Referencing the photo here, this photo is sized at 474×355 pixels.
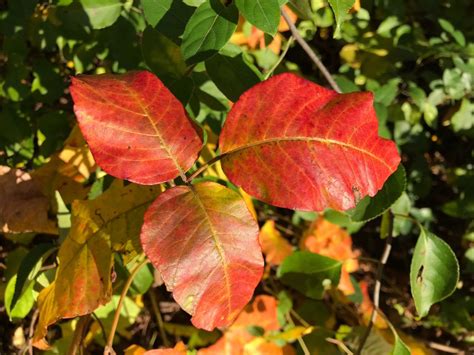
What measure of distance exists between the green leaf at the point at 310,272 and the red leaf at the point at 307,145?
0.77m

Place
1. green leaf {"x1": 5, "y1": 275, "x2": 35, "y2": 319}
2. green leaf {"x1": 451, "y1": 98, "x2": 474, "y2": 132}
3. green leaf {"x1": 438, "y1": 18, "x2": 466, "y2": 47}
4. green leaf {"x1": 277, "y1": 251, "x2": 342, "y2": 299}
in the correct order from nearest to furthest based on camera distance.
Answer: green leaf {"x1": 5, "y1": 275, "x2": 35, "y2": 319} < green leaf {"x1": 277, "y1": 251, "x2": 342, "y2": 299} < green leaf {"x1": 438, "y1": 18, "x2": 466, "y2": 47} < green leaf {"x1": 451, "y1": 98, "x2": 474, "y2": 132}

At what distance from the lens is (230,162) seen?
793mm

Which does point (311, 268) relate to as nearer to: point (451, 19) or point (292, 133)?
point (292, 133)

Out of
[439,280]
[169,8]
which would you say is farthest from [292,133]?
[439,280]

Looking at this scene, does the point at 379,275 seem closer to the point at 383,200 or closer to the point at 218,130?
the point at 383,200

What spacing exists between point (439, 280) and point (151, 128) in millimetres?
805

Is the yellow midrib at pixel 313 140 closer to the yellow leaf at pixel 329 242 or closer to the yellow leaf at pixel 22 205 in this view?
the yellow leaf at pixel 22 205

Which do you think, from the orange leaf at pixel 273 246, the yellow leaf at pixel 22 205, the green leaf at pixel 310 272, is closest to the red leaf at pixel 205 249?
the yellow leaf at pixel 22 205

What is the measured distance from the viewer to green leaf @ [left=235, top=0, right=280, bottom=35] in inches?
33.6

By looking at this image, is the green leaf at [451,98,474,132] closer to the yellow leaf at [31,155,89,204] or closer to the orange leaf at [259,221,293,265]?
the orange leaf at [259,221,293,265]

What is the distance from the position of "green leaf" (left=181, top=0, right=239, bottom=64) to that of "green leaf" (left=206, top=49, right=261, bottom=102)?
114mm

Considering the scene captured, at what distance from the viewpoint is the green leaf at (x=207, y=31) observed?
908 millimetres

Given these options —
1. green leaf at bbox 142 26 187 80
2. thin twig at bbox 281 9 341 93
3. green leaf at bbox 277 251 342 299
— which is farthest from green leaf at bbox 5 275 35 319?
thin twig at bbox 281 9 341 93

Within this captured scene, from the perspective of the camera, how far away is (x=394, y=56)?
74.5 inches
